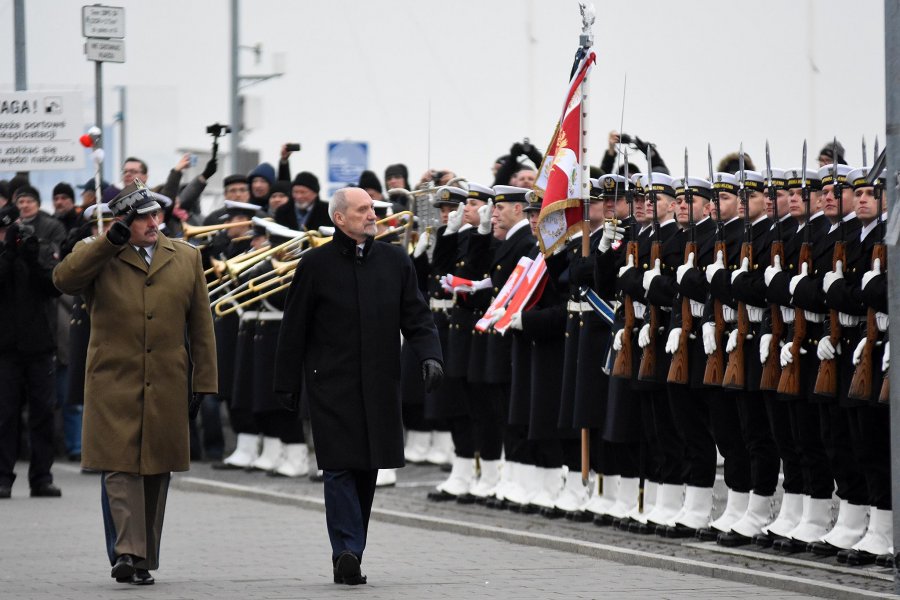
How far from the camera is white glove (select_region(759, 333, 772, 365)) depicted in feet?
35.9

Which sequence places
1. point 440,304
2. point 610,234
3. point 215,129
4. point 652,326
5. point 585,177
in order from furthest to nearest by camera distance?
1. point 215,129
2. point 440,304
3. point 585,177
4. point 610,234
5. point 652,326

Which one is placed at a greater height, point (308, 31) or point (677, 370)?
point (308, 31)

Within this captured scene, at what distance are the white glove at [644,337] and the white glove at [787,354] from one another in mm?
1290

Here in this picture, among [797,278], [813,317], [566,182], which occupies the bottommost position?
[813,317]

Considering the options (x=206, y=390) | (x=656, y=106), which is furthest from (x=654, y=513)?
(x=656, y=106)

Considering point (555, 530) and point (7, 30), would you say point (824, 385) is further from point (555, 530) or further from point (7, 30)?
point (7, 30)

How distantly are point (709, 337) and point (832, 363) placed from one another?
1.08 m

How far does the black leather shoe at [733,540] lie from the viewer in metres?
11.4

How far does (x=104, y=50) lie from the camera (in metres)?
16.6

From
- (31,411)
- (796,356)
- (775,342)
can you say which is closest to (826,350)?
(796,356)

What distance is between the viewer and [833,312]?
10.5 meters

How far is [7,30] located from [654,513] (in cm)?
1355

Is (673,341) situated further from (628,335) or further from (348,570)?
(348,570)

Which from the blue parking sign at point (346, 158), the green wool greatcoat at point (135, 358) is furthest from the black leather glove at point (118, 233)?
the blue parking sign at point (346, 158)
